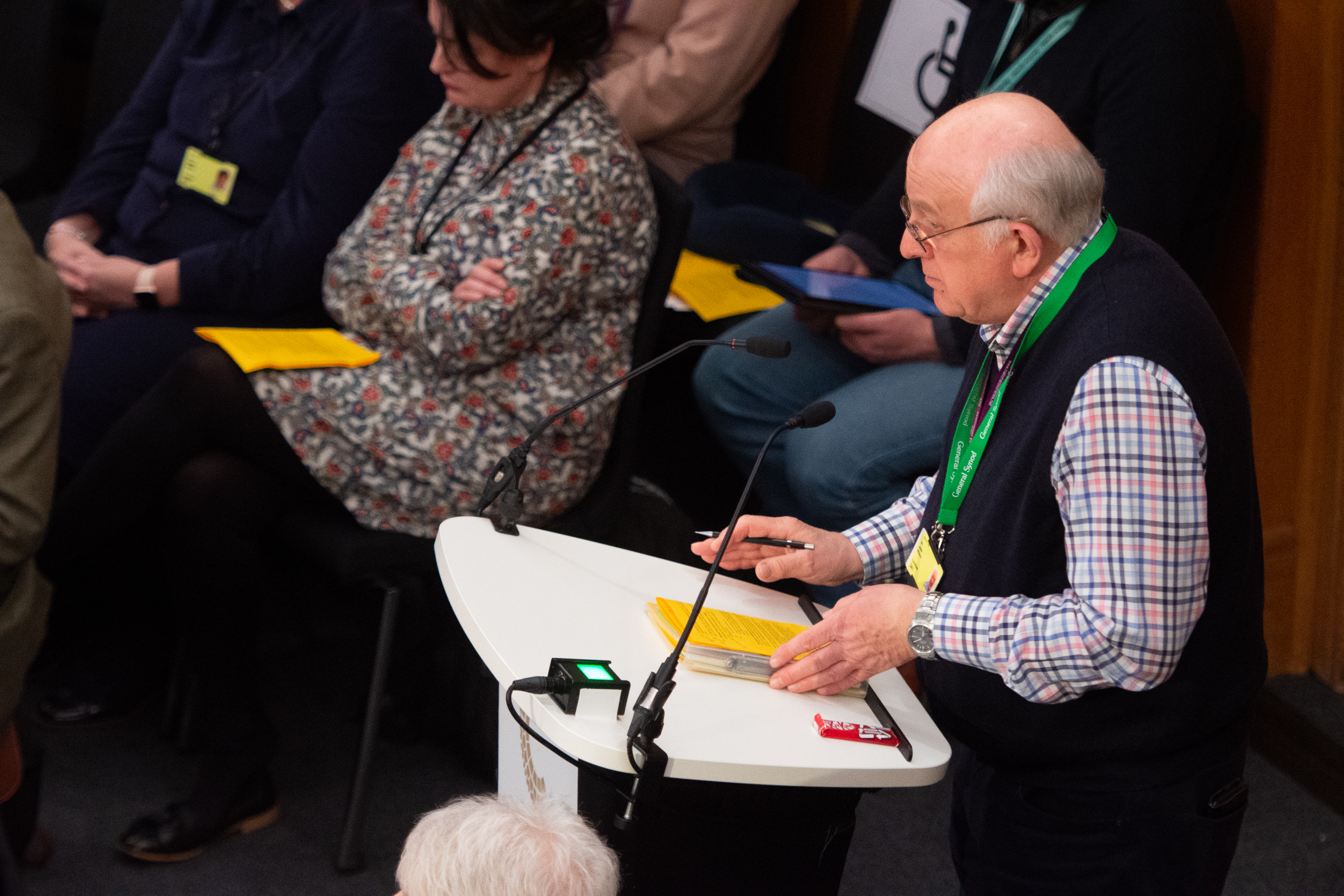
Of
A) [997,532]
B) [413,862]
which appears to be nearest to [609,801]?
[413,862]

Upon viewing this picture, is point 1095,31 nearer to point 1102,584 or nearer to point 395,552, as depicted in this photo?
point 1102,584

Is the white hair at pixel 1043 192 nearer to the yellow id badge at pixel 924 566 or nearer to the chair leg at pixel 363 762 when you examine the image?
the yellow id badge at pixel 924 566

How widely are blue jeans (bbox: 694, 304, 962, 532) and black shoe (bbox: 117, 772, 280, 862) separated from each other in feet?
3.46

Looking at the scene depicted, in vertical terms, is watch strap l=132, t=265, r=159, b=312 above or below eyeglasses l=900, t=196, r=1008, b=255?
below

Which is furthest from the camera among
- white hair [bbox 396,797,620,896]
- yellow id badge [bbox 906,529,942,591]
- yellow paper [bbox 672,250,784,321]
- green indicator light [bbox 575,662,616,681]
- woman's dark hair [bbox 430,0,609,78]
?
yellow paper [bbox 672,250,784,321]

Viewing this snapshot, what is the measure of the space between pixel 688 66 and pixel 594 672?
2219 mm

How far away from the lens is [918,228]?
3.96 ft

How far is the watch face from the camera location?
3.64 feet

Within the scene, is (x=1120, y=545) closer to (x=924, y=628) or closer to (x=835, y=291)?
(x=924, y=628)

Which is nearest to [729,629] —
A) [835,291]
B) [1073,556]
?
[1073,556]

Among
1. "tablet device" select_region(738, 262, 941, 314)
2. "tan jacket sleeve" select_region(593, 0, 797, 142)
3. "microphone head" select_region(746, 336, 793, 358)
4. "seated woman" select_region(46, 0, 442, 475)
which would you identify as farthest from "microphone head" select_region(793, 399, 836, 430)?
"tan jacket sleeve" select_region(593, 0, 797, 142)

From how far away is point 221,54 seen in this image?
254 centimetres

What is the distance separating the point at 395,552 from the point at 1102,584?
124 centimetres

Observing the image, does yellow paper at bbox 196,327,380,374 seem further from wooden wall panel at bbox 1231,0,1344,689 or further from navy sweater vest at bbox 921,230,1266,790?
wooden wall panel at bbox 1231,0,1344,689
